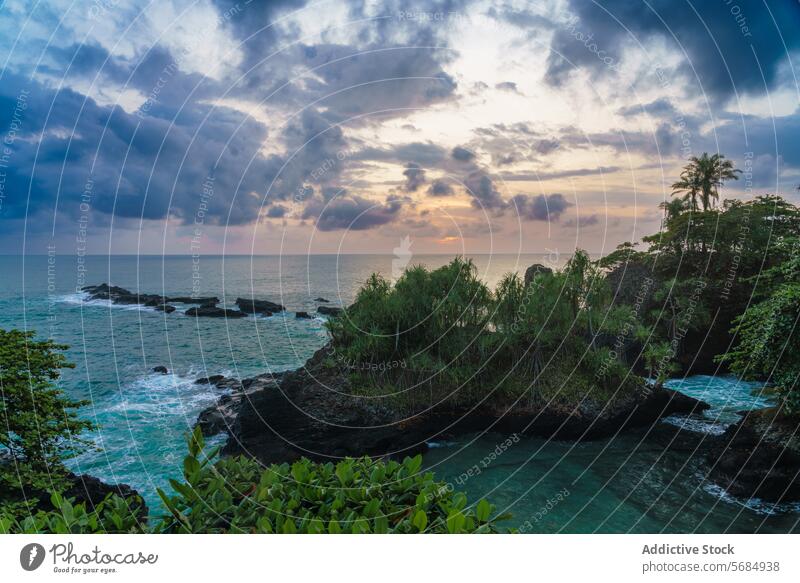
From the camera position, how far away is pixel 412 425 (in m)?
16.4

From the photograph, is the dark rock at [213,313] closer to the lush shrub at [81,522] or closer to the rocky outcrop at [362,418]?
the rocky outcrop at [362,418]

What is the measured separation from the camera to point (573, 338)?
1864cm

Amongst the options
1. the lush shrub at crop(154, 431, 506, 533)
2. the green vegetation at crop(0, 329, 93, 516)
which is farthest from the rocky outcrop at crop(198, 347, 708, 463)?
the lush shrub at crop(154, 431, 506, 533)

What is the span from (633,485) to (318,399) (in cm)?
1062

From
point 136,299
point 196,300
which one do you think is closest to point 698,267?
point 196,300

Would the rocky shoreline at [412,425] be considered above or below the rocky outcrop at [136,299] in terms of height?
below

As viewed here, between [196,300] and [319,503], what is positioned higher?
[319,503]

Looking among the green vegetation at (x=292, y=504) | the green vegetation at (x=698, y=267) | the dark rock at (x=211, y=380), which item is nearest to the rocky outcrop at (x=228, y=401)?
the dark rock at (x=211, y=380)

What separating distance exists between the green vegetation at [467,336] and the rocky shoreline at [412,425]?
2.26ft

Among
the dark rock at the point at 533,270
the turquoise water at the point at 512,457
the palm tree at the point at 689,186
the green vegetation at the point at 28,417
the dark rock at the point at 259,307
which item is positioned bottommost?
the turquoise water at the point at 512,457

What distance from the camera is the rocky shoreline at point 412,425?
12.9 m

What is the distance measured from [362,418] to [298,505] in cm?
1407

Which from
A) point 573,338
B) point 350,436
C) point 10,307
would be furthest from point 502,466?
point 10,307

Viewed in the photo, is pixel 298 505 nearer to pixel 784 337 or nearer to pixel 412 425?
pixel 784 337
